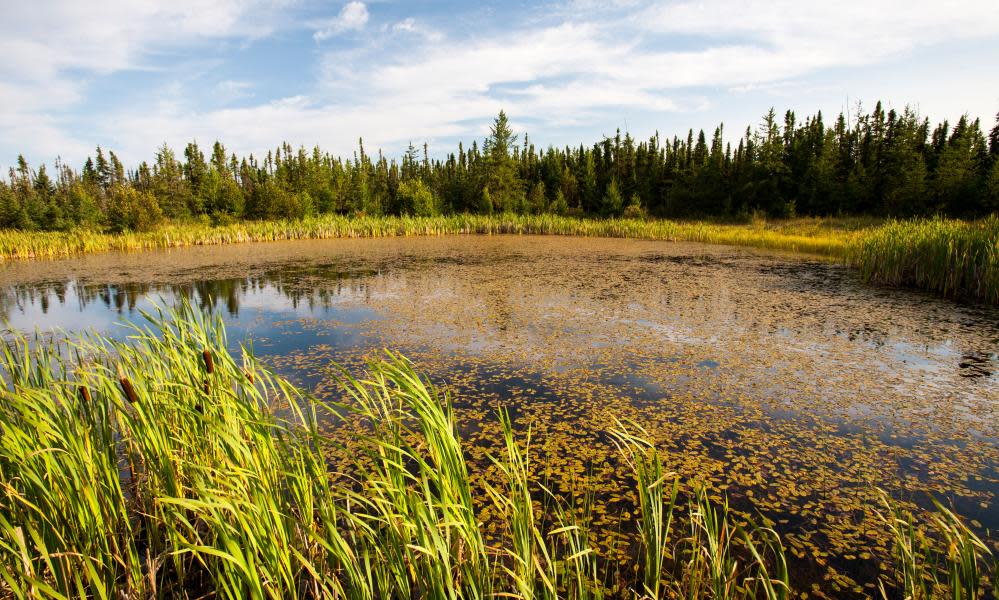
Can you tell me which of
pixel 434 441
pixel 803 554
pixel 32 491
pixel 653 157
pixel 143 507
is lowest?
pixel 803 554

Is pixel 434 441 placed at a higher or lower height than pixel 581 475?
higher

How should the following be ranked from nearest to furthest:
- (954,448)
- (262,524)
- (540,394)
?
1. (262,524)
2. (954,448)
3. (540,394)

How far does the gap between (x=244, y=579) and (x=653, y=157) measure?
149 ft

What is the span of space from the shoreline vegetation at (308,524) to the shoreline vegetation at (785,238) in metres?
8.20

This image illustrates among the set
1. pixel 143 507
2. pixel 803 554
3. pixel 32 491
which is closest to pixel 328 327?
pixel 143 507

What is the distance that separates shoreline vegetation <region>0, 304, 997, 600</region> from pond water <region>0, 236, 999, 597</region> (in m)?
0.36

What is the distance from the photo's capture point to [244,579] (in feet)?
5.33

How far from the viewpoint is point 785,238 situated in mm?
17562

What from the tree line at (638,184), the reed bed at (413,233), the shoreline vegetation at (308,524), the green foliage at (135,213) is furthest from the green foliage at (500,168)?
the shoreline vegetation at (308,524)

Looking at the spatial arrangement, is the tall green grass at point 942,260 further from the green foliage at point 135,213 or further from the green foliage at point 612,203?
the green foliage at point 135,213

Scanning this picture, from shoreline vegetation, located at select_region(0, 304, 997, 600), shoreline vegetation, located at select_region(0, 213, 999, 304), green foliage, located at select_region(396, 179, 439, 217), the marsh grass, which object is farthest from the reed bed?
shoreline vegetation, located at select_region(0, 304, 997, 600)

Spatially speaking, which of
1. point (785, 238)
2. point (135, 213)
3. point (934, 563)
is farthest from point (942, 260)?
point (135, 213)

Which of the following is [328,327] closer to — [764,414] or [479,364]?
[479,364]

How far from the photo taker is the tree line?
25.5 m
